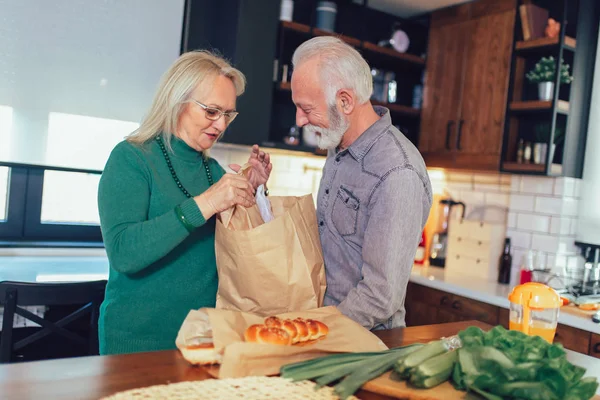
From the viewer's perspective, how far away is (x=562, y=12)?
3.16 m

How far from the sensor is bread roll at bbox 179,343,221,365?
3.70ft

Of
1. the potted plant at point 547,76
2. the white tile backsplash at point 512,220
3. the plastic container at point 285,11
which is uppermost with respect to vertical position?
the plastic container at point 285,11

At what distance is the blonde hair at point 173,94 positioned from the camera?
1.70 meters

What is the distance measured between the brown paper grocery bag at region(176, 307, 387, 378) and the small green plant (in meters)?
2.39

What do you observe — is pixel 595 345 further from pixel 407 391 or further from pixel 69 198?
pixel 69 198

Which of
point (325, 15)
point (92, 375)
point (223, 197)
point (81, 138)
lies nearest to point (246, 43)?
point (325, 15)

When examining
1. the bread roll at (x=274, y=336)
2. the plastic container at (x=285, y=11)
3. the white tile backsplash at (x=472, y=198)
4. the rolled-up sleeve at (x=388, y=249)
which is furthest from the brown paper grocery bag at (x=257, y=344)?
the white tile backsplash at (x=472, y=198)

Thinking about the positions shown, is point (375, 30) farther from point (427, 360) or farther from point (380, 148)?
point (427, 360)

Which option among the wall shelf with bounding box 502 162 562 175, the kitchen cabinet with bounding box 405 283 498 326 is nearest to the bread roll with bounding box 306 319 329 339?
the kitchen cabinet with bounding box 405 283 498 326

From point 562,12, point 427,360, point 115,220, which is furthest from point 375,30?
point 427,360

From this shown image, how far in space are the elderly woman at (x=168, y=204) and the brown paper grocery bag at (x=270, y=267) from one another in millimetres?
146

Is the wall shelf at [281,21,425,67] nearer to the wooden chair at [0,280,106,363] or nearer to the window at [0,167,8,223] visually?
the window at [0,167,8,223]

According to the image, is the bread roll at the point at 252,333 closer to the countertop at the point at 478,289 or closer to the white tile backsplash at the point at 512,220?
the countertop at the point at 478,289

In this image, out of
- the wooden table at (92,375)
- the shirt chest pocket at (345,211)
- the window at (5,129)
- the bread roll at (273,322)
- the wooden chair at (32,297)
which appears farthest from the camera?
the window at (5,129)
